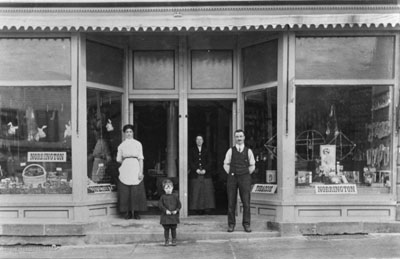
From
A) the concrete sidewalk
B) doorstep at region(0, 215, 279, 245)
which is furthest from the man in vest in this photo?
the concrete sidewalk

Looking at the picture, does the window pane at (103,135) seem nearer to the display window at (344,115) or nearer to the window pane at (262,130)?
the window pane at (262,130)

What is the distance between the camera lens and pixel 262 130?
8.93 m

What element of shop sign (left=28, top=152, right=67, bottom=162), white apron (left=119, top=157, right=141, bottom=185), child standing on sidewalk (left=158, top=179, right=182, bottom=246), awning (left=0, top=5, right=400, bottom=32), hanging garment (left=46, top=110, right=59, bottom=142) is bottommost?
child standing on sidewalk (left=158, top=179, right=182, bottom=246)

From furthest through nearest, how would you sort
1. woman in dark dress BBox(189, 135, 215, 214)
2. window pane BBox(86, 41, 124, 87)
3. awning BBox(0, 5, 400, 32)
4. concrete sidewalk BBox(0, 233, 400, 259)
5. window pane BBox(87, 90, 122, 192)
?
woman in dark dress BBox(189, 135, 215, 214) < window pane BBox(87, 90, 122, 192) < window pane BBox(86, 41, 124, 87) < awning BBox(0, 5, 400, 32) < concrete sidewalk BBox(0, 233, 400, 259)

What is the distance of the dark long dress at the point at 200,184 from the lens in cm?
915

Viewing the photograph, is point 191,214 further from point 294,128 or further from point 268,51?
point 268,51

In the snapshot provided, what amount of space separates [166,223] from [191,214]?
1912 millimetres

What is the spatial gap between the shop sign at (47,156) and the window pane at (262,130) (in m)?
3.58

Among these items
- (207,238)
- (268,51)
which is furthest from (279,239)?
(268,51)

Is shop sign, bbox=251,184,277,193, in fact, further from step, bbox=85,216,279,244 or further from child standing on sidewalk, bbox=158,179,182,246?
child standing on sidewalk, bbox=158,179,182,246

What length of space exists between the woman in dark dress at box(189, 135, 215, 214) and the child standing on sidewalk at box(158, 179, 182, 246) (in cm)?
158

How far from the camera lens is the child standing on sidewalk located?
24.6 ft

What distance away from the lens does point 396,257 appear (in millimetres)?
6566

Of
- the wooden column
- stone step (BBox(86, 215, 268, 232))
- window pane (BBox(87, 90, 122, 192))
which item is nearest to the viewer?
stone step (BBox(86, 215, 268, 232))
